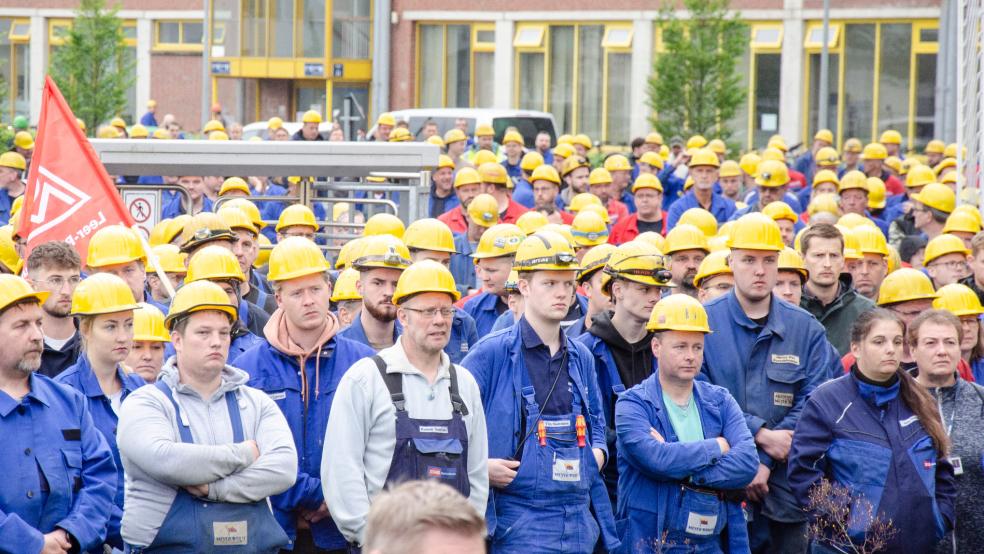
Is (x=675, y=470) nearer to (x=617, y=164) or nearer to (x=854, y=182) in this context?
(x=854, y=182)

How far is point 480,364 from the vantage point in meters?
7.42

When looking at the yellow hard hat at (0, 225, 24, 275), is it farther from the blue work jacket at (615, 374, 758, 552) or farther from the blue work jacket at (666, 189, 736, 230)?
the blue work jacket at (666, 189, 736, 230)

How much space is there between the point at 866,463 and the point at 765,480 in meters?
0.91

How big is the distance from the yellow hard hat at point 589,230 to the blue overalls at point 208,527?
581cm

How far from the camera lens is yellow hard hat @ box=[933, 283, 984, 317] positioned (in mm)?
9352

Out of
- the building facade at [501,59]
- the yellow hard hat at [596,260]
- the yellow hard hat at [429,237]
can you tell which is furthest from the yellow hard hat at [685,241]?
the building facade at [501,59]

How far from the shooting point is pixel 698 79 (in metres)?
32.2

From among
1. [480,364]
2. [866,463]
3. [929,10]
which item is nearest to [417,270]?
[480,364]

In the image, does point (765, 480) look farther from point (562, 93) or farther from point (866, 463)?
point (562, 93)

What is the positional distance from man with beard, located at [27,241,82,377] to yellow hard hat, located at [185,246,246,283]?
64 centimetres

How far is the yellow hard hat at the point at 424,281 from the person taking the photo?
7062mm

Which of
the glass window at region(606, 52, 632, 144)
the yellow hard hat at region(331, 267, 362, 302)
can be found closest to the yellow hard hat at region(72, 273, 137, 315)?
the yellow hard hat at region(331, 267, 362, 302)

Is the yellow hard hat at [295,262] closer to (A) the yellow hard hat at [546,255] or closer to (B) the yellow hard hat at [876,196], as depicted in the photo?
(A) the yellow hard hat at [546,255]

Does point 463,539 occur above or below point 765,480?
above
